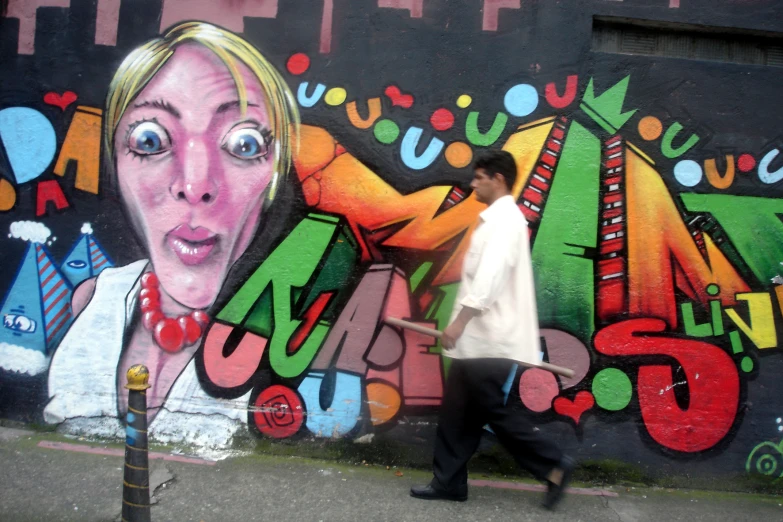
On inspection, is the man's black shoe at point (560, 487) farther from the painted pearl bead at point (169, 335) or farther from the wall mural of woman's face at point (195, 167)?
the painted pearl bead at point (169, 335)

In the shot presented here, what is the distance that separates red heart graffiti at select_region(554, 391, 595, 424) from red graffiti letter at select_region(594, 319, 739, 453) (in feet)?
0.97

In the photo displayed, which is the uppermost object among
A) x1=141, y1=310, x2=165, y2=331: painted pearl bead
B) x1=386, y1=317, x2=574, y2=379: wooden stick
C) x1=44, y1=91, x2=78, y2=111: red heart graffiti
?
x1=44, y1=91, x2=78, y2=111: red heart graffiti

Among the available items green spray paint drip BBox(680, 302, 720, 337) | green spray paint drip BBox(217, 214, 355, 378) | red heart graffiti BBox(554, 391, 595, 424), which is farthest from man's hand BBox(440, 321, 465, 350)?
green spray paint drip BBox(680, 302, 720, 337)

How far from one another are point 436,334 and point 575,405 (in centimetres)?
103

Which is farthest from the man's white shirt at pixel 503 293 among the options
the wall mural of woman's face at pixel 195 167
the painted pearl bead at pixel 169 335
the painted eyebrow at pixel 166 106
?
the painted eyebrow at pixel 166 106

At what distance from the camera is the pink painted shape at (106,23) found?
13.3ft

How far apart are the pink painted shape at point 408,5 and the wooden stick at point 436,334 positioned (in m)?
1.80

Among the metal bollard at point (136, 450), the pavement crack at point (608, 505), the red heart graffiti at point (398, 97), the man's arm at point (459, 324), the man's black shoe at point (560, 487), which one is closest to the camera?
the metal bollard at point (136, 450)

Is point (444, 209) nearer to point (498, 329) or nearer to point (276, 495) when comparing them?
point (498, 329)

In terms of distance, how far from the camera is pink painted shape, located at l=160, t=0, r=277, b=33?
4.00m

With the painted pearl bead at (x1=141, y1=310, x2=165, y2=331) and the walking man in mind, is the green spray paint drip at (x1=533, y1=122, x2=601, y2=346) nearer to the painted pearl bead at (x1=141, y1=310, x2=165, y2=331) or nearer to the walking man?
the walking man

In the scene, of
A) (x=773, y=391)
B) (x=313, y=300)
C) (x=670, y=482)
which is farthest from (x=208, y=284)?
(x=773, y=391)

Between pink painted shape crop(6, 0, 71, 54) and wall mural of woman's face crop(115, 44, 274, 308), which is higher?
pink painted shape crop(6, 0, 71, 54)

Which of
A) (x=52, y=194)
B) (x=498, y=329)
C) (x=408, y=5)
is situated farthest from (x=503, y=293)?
(x=52, y=194)
